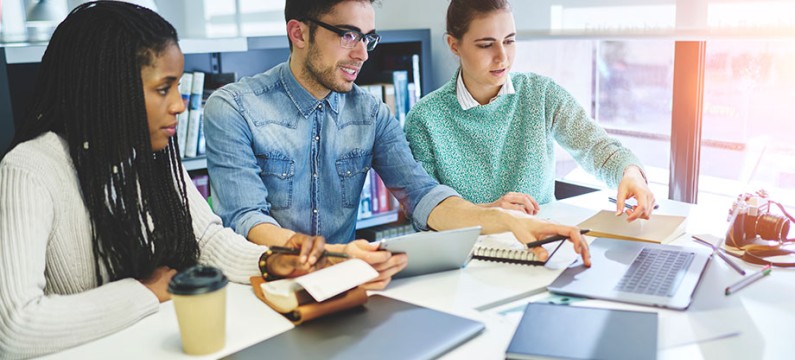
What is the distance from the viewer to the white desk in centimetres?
101

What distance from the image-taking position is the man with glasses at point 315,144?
165 cm

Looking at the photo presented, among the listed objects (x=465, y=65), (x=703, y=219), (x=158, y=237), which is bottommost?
(x=703, y=219)

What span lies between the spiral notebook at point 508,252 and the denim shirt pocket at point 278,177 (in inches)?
21.5

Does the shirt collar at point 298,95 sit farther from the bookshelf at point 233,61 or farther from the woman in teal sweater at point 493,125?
the bookshelf at point 233,61

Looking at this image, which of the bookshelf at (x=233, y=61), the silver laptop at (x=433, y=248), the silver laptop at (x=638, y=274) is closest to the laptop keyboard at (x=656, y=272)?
the silver laptop at (x=638, y=274)

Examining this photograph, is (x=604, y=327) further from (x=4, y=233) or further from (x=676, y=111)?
(x=676, y=111)

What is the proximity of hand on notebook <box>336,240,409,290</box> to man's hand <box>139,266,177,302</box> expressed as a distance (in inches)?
12.4

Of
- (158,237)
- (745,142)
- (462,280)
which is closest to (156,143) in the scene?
(158,237)

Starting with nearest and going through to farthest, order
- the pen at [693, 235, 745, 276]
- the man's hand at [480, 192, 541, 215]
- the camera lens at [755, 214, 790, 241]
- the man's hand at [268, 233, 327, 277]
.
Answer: the man's hand at [268, 233, 327, 277]
the pen at [693, 235, 745, 276]
the camera lens at [755, 214, 790, 241]
the man's hand at [480, 192, 541, 215]

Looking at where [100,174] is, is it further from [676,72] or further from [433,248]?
[676,72]

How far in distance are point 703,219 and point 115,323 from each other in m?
1.35

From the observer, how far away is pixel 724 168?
2.25 metres

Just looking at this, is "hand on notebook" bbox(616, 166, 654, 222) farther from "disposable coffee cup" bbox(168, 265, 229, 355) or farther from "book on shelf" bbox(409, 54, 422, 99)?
"book on shelf" bbox(409, 54, 422, 99)

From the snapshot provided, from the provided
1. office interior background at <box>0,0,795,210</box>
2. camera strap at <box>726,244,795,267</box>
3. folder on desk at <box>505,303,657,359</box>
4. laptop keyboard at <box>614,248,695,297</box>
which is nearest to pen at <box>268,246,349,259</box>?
folder on desk at <box>505,303,657,359</box>
